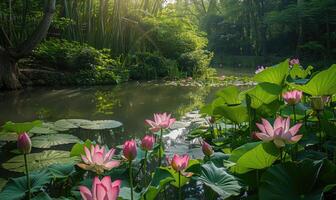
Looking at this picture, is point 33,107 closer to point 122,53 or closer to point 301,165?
point 301,165

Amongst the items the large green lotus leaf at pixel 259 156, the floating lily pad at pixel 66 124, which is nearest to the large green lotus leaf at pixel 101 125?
the floating lily pad at pixel 66 124

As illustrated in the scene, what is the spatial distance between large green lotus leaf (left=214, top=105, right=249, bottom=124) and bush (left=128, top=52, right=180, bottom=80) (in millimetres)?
6992

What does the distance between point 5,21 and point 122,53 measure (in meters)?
3.18

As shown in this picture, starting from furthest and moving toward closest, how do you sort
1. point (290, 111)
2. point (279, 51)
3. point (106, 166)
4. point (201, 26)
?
point (201, 26)
point (279, 51)
point (290, 111)
point (106, 166)

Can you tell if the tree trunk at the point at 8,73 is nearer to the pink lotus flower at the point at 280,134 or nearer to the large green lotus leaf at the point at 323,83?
the large green lotus leaf at the point at 323,83

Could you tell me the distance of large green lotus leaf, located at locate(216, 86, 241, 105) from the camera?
1865 mm

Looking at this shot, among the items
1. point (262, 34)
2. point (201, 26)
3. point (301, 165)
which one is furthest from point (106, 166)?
point (201, 26)

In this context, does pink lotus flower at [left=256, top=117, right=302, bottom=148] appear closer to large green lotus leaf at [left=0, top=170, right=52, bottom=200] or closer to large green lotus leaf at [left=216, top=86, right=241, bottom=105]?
large green lotus leaf at [left=0, top=170, right=52, bottom=200]

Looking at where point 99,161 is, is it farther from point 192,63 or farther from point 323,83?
point 192,63

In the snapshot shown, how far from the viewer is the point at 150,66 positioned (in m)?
9.11

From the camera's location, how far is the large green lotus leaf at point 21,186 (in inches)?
45.3

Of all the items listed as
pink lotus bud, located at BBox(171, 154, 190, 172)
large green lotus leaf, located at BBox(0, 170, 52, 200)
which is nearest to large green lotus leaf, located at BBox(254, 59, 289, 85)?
pink lotus bud, located at BBox(171, 154, 190, 172)

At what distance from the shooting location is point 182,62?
9922 millimetres

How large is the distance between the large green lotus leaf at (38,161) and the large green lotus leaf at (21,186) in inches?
25.7
